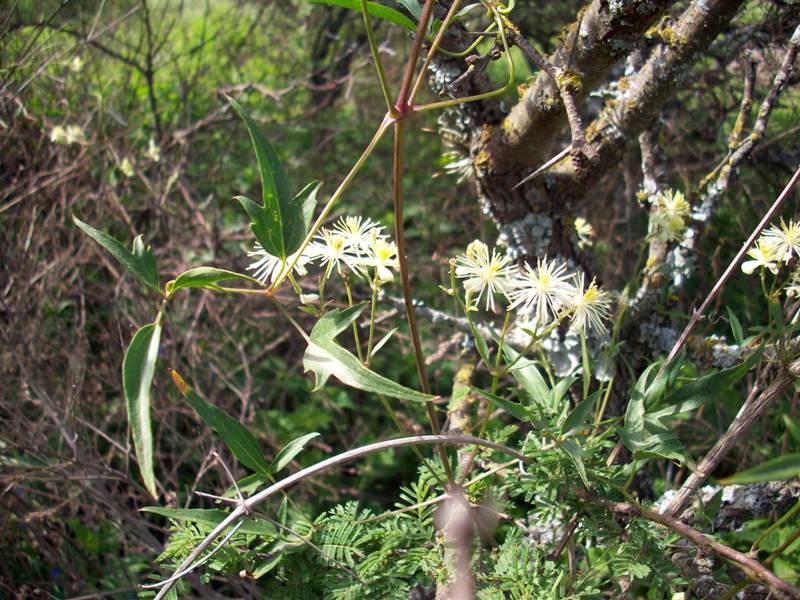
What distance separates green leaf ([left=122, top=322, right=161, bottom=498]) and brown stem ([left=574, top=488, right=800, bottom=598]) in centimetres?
55

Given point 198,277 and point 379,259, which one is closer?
point 198,277

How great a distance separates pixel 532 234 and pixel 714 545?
0.79 m

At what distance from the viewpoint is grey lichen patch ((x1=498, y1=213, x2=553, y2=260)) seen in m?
1.48

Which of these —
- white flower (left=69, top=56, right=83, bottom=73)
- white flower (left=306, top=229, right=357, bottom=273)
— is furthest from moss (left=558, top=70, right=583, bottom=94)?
white flower (left=69, top=56, right=83, bottom=73)

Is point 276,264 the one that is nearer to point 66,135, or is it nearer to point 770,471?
point 770,471

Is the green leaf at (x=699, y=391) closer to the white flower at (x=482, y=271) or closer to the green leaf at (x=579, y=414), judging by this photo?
the green leaf at (x=579, y=414)

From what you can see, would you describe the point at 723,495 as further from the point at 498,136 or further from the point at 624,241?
the point at 624,241

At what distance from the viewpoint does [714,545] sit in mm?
804

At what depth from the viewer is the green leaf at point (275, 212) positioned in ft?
2.72

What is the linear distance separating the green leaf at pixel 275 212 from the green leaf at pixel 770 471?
19.7 inches

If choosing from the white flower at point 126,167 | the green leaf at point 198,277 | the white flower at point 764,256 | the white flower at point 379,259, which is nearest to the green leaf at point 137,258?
the green leaf at point 198,277

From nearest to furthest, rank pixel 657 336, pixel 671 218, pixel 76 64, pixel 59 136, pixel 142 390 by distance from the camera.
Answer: pixel 142 390, pixel 671 218, pixel 657 336, pixel 59 136, pixel 76 64

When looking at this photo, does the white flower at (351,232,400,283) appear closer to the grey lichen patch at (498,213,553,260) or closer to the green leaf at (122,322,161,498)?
the green leaf at (122,322,161,498)

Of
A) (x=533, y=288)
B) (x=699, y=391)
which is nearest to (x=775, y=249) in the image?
(x=699, y=391)
